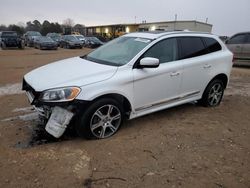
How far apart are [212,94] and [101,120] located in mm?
2999

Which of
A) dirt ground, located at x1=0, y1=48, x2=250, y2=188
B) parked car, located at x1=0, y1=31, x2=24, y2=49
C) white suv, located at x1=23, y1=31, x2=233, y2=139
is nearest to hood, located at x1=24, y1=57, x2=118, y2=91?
white suv, located at x1=23, y1=31, x2=233, y2=139

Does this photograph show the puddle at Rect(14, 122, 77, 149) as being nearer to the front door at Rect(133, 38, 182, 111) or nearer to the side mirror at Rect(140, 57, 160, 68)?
the front door at Rect(133, 38, 182, 111)

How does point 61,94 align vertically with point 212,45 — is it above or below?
below

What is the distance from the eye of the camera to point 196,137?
4.42 metres

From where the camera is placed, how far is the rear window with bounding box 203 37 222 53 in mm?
5698

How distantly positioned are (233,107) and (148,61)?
3021mm

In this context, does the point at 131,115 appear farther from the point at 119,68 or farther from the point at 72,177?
the point at 72,177

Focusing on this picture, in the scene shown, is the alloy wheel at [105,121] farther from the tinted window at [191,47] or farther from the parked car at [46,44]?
the parked car at [46,44]

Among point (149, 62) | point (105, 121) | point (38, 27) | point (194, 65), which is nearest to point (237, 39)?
point (194, 65)

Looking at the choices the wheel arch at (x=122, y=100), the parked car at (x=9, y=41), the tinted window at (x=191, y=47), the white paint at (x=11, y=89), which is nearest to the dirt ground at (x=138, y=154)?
the wheel arch at (x=122, y=100)

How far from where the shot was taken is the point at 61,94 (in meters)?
3.78

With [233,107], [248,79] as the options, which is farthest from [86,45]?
[233,107]

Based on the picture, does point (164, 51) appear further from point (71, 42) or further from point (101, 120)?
point (71, 42)

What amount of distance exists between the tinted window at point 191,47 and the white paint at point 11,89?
4521mm
